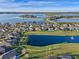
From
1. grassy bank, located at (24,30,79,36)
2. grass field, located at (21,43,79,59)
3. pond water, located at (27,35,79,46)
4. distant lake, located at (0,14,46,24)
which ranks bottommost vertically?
grass field, located at (21,43,79,59)

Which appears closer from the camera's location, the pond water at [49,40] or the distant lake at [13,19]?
the pond water at [49,40]

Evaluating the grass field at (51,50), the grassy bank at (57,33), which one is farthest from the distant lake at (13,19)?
the grass field at (51,50)

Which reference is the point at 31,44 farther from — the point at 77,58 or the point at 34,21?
the point at 77,58

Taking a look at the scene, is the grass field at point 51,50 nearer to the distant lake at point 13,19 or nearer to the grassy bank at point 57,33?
the grassy bank at point 57,33

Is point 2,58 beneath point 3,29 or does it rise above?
beneath

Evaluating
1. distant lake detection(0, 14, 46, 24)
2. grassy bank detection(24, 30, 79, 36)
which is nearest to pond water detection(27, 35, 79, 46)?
grassy bank detection(24, 30, 79, 36)

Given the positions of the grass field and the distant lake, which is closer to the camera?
the grass field

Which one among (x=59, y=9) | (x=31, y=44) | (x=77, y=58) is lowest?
(x=77, y=58)

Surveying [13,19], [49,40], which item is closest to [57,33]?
[49,40]

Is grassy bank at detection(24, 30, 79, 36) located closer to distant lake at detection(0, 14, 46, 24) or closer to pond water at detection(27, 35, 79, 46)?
pond water at detection(27, 35, 79, 46)

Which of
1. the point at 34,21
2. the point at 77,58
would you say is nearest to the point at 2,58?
the point at 34,21

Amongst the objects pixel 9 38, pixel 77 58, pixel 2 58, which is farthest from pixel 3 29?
pixel 77 58
